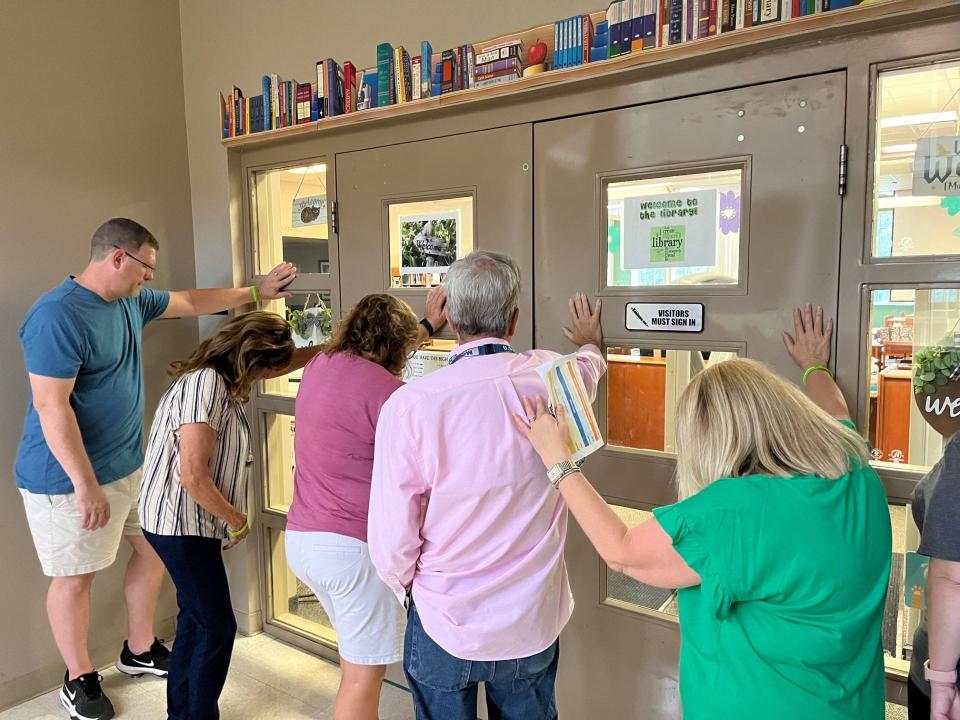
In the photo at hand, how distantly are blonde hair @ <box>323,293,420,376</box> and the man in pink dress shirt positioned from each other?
440 millimetres

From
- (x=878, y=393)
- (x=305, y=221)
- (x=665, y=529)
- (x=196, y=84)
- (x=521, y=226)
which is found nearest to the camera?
(x=665, y=529)

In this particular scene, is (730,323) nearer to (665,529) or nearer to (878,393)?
(878,393)

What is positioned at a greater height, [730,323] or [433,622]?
[730,323]

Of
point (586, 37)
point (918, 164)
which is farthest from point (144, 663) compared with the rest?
point (918, 164)

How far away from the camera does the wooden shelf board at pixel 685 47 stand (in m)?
1.60

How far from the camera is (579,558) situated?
2301 millimetres

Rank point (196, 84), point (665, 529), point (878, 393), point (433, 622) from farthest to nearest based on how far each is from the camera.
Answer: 1. point (196, 84)
2. point (878, 393)
3. point (433, 622)
4. point (665, 529)

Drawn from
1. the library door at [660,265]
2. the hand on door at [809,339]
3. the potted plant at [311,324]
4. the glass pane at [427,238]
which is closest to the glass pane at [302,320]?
the potted plant at [311,324]

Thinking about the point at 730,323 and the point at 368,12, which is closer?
the point at 730,323

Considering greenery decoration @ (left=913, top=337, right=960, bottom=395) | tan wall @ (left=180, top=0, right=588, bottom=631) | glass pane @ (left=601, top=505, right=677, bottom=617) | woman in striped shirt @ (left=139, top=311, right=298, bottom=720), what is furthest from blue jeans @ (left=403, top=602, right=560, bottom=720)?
tan wall @ (left=180, top=0, right=588, bottom=631)

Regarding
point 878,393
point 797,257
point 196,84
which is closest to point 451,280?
point 797,257

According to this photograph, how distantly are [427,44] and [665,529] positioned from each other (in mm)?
1863

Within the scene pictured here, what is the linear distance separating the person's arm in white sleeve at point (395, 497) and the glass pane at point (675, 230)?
0.96 meters

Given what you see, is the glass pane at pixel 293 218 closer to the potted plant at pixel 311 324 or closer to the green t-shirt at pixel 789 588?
the potted plant at pixel 311 324
